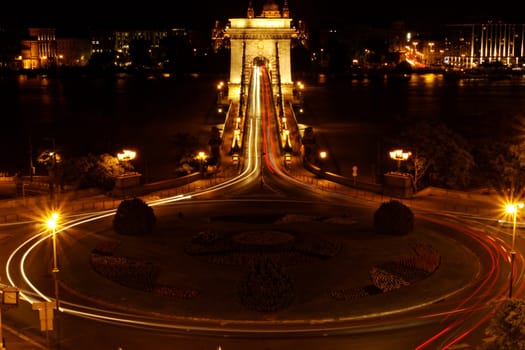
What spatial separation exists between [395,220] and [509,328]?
58.6ft

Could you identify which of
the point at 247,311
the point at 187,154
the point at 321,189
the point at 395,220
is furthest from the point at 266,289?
the point at 187,154

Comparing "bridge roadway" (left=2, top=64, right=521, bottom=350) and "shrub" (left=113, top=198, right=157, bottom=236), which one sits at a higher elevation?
"shrub" (left=113, top=198, right=157, bottom=236)

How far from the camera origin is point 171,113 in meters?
117

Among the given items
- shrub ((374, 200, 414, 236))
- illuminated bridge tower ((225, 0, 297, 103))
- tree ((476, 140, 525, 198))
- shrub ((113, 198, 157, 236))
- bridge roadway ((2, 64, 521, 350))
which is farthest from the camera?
illuminated bridge tower ((225, 0, 297, 103))

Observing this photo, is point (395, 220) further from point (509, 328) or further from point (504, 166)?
point (504, 166)

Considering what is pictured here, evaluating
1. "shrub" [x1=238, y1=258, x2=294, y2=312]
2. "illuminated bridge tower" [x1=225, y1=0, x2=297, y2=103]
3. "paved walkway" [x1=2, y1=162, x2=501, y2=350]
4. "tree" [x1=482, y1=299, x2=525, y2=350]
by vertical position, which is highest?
"illuminated bridge tower" [x1=225, y1=0, x2=297, y2=103]

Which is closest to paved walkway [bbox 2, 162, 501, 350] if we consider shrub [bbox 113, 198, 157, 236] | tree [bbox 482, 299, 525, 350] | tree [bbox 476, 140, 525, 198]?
shrub [bbox 113, 198, 157, 236]

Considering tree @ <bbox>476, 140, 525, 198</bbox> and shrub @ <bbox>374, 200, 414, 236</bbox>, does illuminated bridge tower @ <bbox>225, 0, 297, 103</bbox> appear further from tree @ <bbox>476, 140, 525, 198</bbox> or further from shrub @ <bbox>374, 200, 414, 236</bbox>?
shrub @ <bbox>374, 200, 414, 236</bbox>

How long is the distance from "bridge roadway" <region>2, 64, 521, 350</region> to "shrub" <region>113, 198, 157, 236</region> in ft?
15.8

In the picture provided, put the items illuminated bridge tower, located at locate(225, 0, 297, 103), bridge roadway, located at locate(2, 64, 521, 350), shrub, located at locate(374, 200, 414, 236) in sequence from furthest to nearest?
illuminated bridge tower, located at locate(225, 0, 297, 103) < shrub, located at locate(374, 200, 414, 236) < bridge roadway, located at locate(2, 64, 521, 350)

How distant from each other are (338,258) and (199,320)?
28.5 feet

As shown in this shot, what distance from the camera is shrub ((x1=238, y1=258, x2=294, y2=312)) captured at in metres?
24.4

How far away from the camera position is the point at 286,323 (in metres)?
23.8

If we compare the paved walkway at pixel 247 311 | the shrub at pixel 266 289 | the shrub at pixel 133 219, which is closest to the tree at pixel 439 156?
the paved walkway at pixel 247 311
